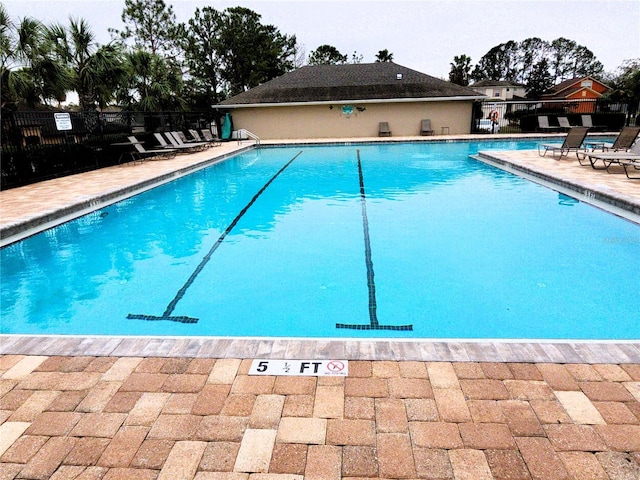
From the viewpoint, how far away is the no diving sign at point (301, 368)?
260 cm

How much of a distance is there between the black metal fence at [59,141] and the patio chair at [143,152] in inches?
20.9

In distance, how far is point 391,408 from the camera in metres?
2.27

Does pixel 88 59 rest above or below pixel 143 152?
above

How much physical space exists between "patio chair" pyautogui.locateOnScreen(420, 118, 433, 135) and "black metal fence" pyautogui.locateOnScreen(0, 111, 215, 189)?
14533 millimetres

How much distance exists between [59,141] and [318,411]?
12.1 metres

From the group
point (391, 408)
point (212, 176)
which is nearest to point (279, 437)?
point (391, 408)

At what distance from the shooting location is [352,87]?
993 inches

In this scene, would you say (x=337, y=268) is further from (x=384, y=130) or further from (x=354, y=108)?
(x=354, y=108)

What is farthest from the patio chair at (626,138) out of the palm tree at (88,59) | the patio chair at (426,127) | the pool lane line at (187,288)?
the palm tree at (88,59)

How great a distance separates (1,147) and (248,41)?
96.3 feet

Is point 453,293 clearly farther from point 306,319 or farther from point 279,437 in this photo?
point 279,437

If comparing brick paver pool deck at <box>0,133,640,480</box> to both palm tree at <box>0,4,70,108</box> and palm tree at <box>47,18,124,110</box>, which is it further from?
palm tree at <box>47,18,124,110</box>

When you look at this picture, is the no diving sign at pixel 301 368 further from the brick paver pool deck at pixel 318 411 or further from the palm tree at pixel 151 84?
the palm tree at pixel 151 84

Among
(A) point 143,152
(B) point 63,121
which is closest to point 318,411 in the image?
(B) point 63,121
